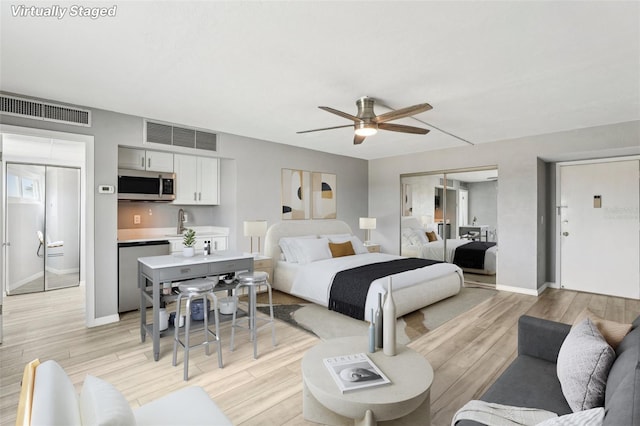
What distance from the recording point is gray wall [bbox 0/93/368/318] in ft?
12.1

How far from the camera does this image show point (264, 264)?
479 centimetres

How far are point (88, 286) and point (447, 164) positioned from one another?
5760mm

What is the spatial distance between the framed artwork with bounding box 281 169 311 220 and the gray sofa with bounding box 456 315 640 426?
4.15 m

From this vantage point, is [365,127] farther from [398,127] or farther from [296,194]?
[296,194]

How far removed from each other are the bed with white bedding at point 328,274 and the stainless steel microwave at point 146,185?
1.65m

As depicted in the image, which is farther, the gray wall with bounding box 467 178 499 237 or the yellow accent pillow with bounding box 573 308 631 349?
the gray wall with bounding box 467 178 499 237

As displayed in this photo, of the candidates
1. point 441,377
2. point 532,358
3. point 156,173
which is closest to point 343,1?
point 532,358

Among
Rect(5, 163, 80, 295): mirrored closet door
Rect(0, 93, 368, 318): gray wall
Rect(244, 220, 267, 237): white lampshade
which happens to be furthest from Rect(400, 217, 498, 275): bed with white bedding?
Rect(5, 163, 80, 295): mirrored closet door

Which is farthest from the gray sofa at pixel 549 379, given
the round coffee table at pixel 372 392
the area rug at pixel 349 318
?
the area rug at pixel 349 318

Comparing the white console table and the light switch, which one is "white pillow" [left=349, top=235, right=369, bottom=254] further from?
the light switch

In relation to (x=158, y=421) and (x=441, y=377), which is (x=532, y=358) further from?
(x=158, y=421)

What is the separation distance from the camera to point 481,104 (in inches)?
138

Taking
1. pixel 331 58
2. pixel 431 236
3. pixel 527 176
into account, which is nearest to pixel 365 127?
pixel 331 58

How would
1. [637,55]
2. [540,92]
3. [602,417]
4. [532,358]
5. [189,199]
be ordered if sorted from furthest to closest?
[189,199]
[540,92]
[637,55]
[532,358]
[602,417]
